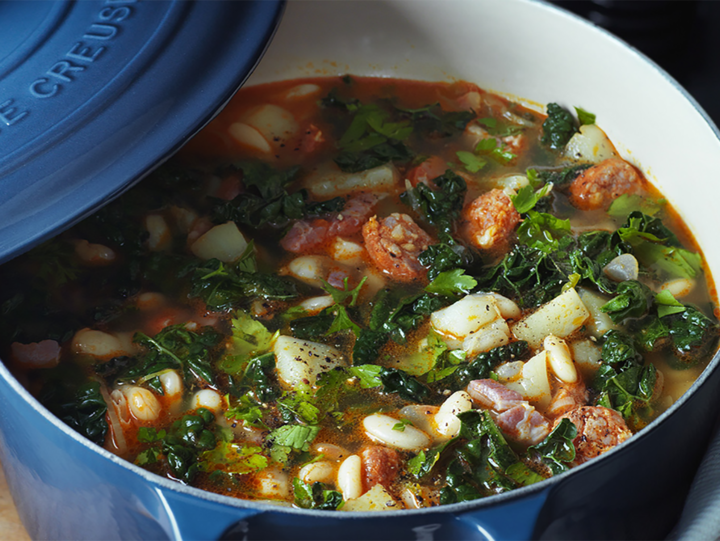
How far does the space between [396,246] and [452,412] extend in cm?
66

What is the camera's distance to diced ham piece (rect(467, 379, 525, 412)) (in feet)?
6.37

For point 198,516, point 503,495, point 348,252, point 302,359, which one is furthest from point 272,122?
point 503,495

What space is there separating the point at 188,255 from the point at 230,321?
0.34 m

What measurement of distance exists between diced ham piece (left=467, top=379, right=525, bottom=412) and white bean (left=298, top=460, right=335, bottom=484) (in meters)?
0.44

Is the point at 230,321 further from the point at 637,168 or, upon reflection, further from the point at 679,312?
the point at 637,168

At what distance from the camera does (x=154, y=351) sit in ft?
7.06

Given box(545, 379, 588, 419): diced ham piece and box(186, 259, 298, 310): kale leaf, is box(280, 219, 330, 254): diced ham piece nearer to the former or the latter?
box(186, 259, 298, 310): kale leaf

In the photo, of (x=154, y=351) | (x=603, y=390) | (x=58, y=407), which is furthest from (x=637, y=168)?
(x=58, y=407)

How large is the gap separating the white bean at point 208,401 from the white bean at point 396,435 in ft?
1.38

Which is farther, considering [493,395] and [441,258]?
[441,258]

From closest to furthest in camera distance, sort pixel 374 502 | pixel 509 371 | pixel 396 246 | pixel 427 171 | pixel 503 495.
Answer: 1. pixel 503 495
2. pixel 374 502
3. pixel 509 371
4. pixel 396 246
5. pixel 427 171

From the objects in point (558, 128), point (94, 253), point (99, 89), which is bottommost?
point (94, 253)

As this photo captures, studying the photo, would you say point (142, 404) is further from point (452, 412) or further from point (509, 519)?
point (509, 519)

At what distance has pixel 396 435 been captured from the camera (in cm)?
189
